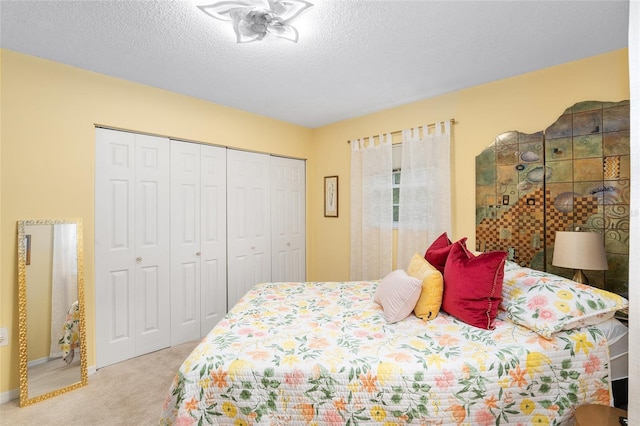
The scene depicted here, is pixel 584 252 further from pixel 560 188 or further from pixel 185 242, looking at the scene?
pixel 185 242

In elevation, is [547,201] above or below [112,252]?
above

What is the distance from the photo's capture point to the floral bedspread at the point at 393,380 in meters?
1.43

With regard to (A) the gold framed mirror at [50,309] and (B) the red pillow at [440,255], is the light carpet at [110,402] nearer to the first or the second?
(A) the gold framed mirror at [50,309]

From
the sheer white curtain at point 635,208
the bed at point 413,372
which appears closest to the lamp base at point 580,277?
the bed at point 413,372

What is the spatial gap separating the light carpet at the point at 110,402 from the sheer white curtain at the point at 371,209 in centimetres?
224

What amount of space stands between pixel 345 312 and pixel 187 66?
2.30 m

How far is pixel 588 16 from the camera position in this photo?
75.5 inches

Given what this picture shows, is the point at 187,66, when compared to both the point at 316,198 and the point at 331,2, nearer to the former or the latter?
the point at 331,2

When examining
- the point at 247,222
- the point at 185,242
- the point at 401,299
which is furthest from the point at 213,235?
the point at 401,299

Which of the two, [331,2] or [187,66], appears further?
[187,66]

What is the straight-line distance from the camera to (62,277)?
8.19ft

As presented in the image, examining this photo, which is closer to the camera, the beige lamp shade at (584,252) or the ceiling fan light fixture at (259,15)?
the ceiling fan light fixture at (259,15)

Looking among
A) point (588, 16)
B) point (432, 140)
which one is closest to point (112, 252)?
point (432, 140)

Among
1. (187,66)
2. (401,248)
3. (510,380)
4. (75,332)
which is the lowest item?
(75,332)
